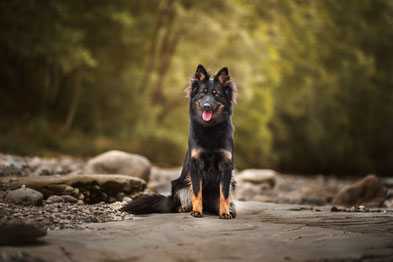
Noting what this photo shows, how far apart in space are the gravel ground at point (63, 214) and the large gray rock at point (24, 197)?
0.14 m

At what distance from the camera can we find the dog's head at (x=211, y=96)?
5134mm

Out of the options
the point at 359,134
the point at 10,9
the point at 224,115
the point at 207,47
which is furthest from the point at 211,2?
the point at 359,134

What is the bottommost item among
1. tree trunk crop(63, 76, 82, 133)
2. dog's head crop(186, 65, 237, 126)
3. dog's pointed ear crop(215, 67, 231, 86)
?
dog's head crop(186, 65, 237, 126)

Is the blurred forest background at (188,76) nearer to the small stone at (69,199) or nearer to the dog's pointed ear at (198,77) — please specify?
the small stone at (69,199)

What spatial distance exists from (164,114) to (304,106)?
12.0 metres

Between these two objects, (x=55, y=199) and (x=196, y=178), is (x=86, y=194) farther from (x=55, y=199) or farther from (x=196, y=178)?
(x=196, y=178)

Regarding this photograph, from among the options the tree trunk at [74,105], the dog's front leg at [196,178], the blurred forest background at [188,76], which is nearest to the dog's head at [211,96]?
the dog's front leg at [196,178]

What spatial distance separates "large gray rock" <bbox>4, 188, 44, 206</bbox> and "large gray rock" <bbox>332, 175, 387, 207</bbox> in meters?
6.31

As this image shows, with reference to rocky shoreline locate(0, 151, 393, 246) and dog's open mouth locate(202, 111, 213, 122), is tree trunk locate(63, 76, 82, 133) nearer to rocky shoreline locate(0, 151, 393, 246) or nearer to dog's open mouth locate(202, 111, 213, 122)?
rocky shoreline locate(0, 151, 393, 246)

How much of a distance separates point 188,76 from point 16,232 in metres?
15.7

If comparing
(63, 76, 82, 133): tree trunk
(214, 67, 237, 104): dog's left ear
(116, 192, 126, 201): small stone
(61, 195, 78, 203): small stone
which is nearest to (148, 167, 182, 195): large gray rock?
(116, 192, 126, 201): small stone

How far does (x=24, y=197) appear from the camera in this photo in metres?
5.41

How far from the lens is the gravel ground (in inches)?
169

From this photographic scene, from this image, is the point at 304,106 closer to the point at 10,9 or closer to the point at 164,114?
the point at 164,114
